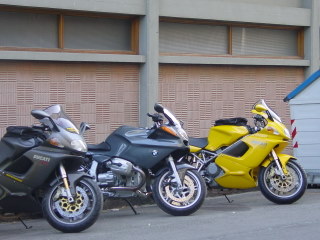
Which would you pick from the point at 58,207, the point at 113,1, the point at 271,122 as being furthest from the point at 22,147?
the point at 113,1

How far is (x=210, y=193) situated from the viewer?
11867 mm

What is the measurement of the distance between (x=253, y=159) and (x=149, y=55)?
11.4 feet

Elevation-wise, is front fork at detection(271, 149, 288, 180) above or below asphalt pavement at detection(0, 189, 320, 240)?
above

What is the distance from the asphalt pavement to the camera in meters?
8.22

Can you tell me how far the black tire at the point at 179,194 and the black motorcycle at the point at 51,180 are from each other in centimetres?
129

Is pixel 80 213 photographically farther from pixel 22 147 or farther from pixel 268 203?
pixel 268 203

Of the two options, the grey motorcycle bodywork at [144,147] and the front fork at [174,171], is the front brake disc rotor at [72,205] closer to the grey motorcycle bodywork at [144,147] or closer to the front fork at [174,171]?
the grey motorcycle bodywork at [144,147]

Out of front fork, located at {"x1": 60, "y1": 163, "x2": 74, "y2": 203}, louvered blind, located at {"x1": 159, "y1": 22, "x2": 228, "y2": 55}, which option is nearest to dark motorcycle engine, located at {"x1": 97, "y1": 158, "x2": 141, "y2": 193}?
front fork, located at {"x1": 60, "y1": 163, "x2": 74, "y2": 203}

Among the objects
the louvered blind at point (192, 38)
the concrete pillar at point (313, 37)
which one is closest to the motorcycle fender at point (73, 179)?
the louvered blind at point (192, 38)

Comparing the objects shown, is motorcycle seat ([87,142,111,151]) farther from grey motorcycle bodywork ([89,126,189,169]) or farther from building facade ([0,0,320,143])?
building facade ([0,0,320,143])

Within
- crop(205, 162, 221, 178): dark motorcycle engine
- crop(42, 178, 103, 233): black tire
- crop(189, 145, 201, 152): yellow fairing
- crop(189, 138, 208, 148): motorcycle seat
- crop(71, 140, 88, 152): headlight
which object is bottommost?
crop(42, 178, 103, 233): black tire

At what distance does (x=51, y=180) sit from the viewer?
8469mm

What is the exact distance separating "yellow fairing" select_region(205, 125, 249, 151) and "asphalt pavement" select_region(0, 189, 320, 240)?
0.89 m

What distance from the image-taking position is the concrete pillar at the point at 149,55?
12906 millimetres
